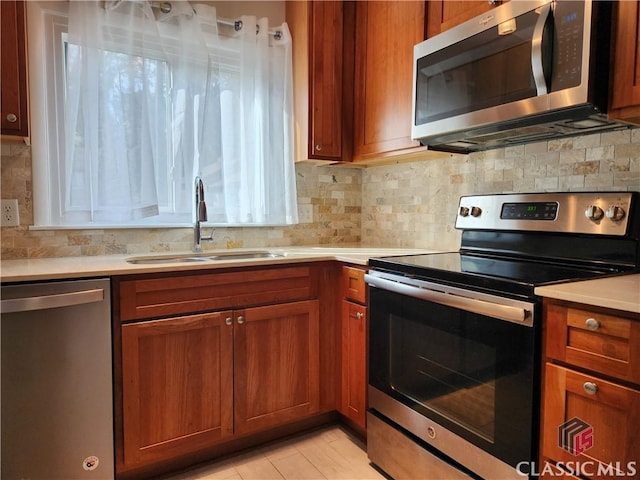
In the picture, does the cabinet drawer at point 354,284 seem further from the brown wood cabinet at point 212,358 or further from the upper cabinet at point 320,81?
the upper cabinet at point 320,81

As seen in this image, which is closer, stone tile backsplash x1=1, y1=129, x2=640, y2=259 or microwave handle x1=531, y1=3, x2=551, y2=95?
microwave handle x1=531, y1=3, x2=551, y2=95

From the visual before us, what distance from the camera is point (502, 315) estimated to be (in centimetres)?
126

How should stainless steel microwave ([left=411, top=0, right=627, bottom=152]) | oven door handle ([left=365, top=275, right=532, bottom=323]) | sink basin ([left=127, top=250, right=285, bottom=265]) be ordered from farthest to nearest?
sink basin ([left=127, top=250, right=285, bottom=265]) → stainless steel microwave ([left=411, top=0, right=627, bottom=152]) → oven door handle ([left=365, top=275, right=532, bottom=323])

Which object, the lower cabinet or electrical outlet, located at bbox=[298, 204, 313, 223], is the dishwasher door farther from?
electrical outlet, located at bbox=[298, 204, 313, 223]

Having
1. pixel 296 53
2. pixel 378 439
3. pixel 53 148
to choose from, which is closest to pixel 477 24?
pixel 296 53

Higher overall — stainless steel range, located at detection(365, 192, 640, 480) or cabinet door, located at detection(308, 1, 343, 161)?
cabinet door, located at detection(308, 1, 343, 161)

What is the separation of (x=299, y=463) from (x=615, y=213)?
5.28 feet

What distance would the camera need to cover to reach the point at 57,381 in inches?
59.0

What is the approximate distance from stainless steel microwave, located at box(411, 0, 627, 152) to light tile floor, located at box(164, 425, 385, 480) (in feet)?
4.85

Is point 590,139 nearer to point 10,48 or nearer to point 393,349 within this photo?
point 393,349

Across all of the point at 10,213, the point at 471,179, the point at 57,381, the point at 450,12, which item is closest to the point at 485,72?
the point at 450,12

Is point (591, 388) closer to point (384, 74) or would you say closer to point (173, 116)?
point (384, 74)

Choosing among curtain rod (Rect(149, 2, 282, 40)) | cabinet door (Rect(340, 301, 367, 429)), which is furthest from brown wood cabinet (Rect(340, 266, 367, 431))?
curtain rod (Rect(149, 2, 282, 40))

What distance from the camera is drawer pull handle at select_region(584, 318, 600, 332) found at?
1066 mm
